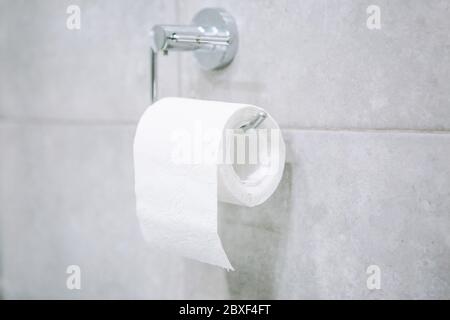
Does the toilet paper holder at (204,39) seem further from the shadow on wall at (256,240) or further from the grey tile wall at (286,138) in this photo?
the shadow on wall at (256,240)

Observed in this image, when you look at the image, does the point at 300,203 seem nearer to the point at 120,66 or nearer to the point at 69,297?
the point at 120,66

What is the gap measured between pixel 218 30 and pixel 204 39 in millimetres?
30

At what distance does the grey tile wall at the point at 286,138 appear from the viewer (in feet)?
1.78

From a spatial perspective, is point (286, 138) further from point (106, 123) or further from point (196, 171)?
point (106, 123)

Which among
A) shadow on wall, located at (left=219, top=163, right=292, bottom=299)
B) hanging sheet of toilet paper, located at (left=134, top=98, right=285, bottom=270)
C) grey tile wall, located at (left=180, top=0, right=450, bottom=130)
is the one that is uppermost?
grey tile wall, located at (left=180, top=0, right=450, bottom=130)

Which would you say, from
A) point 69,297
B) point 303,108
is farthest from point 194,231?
point 69,297

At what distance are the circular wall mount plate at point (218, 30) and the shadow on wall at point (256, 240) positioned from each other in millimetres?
154

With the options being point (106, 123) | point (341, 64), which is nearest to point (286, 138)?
point (341, 64)

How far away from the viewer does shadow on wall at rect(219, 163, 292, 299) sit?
2.18 feet

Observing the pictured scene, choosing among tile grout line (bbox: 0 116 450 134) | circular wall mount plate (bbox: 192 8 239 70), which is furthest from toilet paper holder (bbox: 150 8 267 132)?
tile grout line (bbox: 0 116 450 134)

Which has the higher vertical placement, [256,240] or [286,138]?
[286,138]

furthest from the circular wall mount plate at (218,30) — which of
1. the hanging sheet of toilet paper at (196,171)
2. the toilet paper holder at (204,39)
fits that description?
the hanging sheet of toilet paper at (196,171)

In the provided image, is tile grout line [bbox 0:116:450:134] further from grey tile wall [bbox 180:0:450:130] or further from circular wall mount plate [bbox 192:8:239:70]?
circular wall mount plate [bbox 192:8:239:70]

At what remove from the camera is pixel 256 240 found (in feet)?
2.28
